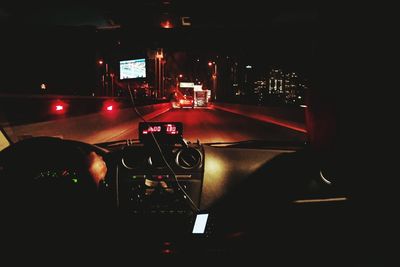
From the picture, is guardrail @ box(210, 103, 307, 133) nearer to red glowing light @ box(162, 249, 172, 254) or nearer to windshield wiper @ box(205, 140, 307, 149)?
windshield wiper @ box(205, 140, 307, 149)

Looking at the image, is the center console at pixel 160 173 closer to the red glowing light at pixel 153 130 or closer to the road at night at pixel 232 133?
the red glowing light at pixel 153 130

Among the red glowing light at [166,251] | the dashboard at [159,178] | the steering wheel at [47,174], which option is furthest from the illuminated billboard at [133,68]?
the red glowing light at [166,251]

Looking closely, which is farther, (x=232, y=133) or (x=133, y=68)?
(x=232, y=133)

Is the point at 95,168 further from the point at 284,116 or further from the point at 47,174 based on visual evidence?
the point at 284,116

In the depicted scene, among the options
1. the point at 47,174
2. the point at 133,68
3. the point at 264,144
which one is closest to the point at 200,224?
the point at 47,174

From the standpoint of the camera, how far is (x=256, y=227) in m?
2.98

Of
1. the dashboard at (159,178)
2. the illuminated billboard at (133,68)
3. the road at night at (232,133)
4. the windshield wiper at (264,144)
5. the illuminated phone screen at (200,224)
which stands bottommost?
the road at night at (232,133)

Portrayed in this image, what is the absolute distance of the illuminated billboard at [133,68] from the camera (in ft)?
26.2

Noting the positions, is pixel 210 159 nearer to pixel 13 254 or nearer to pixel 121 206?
pixel 121 206

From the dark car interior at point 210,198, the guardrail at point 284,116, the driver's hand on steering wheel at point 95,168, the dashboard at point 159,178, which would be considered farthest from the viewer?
the guardrail at point 284,116

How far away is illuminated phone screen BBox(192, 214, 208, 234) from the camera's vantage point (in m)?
3.63

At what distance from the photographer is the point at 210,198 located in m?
4.50

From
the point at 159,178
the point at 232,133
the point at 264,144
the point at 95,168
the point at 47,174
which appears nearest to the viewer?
the point at 47,174

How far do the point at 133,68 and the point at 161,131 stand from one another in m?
4.44
